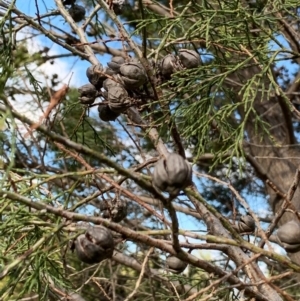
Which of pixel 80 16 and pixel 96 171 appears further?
pixel 80 16

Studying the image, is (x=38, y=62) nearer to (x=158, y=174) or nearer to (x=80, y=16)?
(x=80, y=16)

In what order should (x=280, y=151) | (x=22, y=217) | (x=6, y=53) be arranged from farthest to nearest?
(x=280, y=151) → (x=6, y=53) → (x=22, y=217)

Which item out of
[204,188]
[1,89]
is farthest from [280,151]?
[1,89]

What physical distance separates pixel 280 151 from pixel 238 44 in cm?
261

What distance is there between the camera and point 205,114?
4.68 ft

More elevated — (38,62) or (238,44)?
(38,62)

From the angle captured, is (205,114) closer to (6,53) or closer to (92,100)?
(92,100)

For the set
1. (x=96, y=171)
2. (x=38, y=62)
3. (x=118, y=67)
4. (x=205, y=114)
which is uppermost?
(x=38, y=62)

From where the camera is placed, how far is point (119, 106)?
1.37 meters

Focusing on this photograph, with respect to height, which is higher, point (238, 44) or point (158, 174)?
point (238, 44)

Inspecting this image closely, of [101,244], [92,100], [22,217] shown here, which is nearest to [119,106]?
[92,100]

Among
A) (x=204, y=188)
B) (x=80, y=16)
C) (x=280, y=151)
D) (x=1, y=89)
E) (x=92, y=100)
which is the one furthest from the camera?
(x=204, y=188)

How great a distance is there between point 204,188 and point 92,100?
3896 mm

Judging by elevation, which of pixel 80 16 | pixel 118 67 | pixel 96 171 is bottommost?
pixel 96 171
